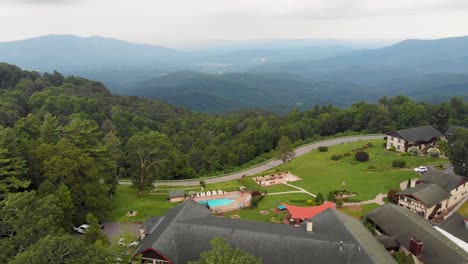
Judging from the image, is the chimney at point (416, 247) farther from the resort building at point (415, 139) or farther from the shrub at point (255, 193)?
the resort building at point (415, 139)

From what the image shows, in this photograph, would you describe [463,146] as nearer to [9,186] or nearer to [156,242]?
[156,242]

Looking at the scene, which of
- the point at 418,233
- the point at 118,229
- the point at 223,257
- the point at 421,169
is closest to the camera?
the point at 223,257

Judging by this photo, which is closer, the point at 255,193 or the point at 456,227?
the point at 456,227

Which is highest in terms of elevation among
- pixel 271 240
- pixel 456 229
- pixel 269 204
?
pixel 271 240

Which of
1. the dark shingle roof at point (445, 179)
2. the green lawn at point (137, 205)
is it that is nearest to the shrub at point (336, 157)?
the dark shingle roof at point (445, 179)

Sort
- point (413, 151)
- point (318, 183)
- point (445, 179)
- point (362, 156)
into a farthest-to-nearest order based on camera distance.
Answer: point (362, 156) < point (413, 151) < point (318, 183) < point (445, 179)

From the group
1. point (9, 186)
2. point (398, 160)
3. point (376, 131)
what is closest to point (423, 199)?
point (398, 160)

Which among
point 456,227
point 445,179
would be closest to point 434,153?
point 445,179

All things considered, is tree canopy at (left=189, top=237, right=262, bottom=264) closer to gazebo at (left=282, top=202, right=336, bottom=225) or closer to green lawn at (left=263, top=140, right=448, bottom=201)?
gazebo at (left=282, top=202, right=336, bottom=225)

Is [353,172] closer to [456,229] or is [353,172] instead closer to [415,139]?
[415,139]
